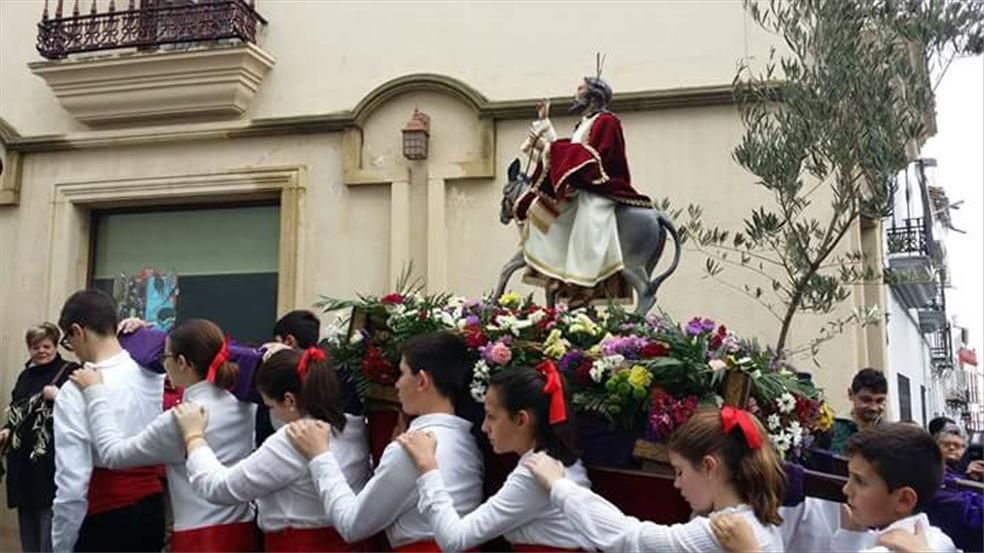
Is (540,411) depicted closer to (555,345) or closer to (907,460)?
(555,345)

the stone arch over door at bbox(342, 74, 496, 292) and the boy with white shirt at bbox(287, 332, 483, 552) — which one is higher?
the stone arch over door at bbox(342, 74, 496, 292)

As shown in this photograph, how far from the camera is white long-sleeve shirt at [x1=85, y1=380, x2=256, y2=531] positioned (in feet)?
10.7

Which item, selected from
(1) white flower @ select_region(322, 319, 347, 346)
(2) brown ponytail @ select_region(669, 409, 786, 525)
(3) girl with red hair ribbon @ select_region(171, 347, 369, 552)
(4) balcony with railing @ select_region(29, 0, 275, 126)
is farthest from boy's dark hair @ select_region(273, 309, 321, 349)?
(4) balcony with railing @ select_region(29, 0, 275, 126)

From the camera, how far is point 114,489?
11.6ft

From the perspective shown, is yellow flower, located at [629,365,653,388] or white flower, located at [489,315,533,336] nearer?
yellow flower, located at [629,365,653,388]

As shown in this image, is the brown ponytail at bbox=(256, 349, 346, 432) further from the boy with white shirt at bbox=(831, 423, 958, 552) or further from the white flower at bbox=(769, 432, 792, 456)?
the boy with white shirt at bbox=(831, 423, 958, 552)

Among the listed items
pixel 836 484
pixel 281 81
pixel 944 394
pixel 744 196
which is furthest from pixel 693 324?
pixel 944 394

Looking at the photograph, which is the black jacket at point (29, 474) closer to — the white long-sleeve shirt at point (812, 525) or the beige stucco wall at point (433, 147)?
the white long-sleeve shirt at point (812, 525)

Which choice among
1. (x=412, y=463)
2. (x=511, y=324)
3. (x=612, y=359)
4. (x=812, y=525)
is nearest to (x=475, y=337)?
(x=511, y=324)

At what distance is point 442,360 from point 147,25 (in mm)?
7121

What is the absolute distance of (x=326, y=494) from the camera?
2939 millimetres

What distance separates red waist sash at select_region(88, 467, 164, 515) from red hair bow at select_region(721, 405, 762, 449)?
2.16 meters

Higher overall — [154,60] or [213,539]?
[154,60]

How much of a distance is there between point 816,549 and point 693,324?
0.81 m
